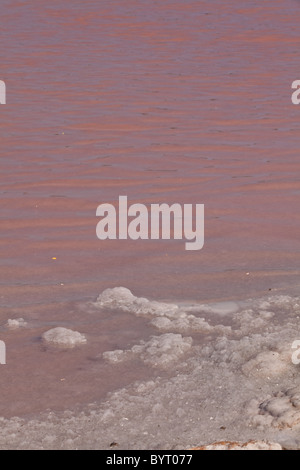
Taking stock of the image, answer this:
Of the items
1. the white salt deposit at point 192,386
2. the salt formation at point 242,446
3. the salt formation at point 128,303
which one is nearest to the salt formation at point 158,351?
the white salt deposit at point 192,386

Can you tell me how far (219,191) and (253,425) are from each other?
8.62ft

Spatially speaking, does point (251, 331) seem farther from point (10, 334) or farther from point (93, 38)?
point (93, 38)

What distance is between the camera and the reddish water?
340 centimetres

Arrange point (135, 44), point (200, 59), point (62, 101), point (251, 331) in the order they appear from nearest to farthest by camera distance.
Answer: point (251, 331)
point (62, 101)
point (200, 59)
point (135, 44)

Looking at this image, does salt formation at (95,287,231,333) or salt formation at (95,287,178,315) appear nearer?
salt formation at (95,287,231,333)

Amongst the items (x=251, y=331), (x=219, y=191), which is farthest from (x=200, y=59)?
(x=251, y=331)

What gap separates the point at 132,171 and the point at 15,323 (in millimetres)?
2334

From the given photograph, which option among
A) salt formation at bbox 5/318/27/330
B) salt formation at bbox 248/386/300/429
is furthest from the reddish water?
salt formation at bbox 248/386/300/429

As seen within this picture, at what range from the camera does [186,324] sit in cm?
310

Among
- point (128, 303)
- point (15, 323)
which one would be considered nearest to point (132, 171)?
point (128, 303)

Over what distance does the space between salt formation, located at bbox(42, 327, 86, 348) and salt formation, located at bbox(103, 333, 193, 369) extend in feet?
0.52

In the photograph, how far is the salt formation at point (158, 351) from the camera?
2.81 m

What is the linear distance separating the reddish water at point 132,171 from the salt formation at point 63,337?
0.25ft

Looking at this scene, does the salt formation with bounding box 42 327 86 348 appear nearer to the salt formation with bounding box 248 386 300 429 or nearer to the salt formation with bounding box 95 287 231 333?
the salt formation with bounding box 95 287 231 333
